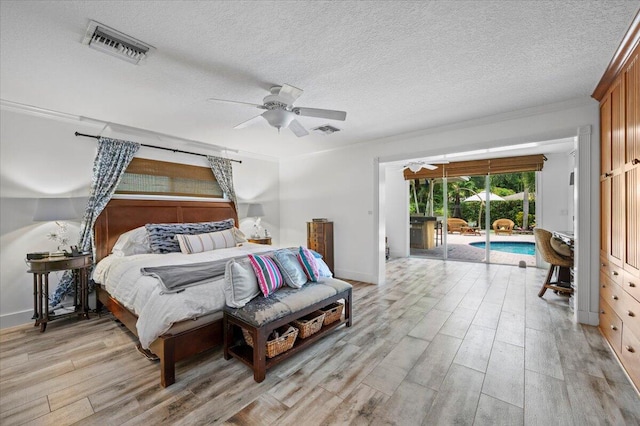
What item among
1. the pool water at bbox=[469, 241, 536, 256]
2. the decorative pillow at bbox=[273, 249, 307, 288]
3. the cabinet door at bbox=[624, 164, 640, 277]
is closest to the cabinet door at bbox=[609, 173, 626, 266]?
the cabinet door at bbox=[624, 164, 640, 277]

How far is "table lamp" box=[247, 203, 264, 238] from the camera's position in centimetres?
545

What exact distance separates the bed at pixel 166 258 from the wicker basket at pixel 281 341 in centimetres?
37

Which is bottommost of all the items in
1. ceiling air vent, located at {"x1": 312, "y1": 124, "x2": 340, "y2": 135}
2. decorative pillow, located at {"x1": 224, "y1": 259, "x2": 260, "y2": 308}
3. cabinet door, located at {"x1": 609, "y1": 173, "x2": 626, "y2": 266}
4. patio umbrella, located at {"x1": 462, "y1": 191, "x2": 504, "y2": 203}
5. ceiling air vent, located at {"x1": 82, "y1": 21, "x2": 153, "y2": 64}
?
decorative pillow, located at {"x1": 224, "y1": 259, "x2": 260, "y2": 308}

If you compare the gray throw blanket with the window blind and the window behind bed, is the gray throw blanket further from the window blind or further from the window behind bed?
the window blind

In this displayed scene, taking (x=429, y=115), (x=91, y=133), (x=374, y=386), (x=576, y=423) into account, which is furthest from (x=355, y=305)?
(x=91, y=133)

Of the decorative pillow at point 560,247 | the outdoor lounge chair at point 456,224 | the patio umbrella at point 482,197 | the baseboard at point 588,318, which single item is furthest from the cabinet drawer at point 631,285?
the outdoor lounge chair at point 456,224

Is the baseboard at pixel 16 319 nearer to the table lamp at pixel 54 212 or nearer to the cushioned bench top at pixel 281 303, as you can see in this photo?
the table lamp at pixel 54 212

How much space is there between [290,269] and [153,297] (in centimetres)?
121

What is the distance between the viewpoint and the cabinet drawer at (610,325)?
7.70ft

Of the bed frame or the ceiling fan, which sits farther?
the ceiling fan

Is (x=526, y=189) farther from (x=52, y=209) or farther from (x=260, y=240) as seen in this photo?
(x=52, y=209)

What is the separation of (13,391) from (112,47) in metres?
2.71

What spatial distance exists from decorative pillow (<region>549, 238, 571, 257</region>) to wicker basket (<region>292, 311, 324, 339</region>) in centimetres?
357

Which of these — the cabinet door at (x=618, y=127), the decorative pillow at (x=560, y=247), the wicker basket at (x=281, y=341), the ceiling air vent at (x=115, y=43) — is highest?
the ceiling air vent at (x=115, y=43)
